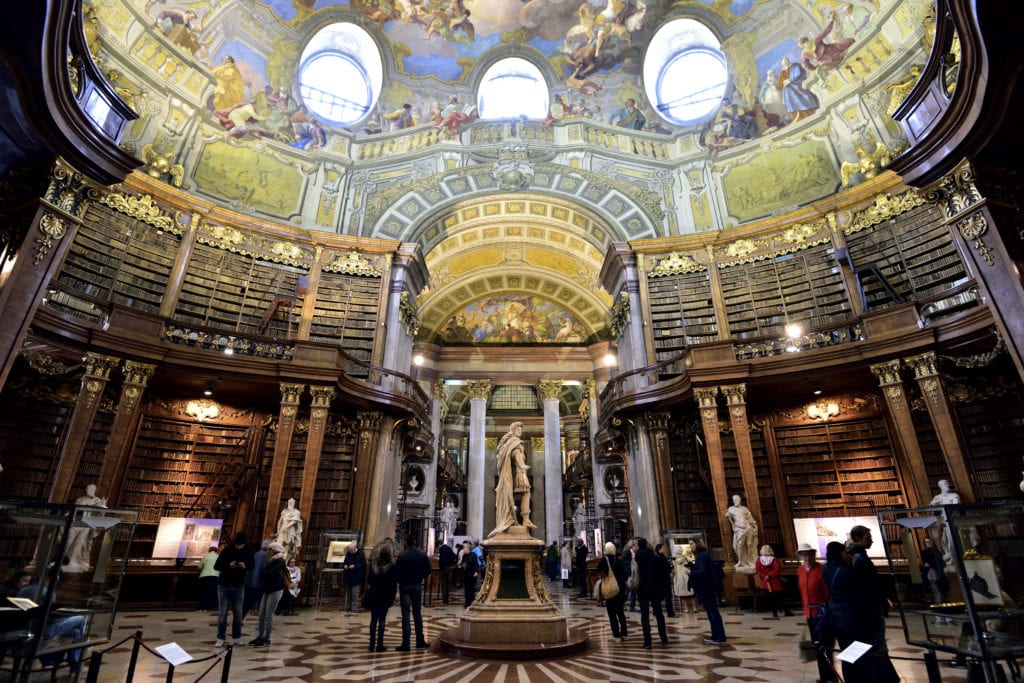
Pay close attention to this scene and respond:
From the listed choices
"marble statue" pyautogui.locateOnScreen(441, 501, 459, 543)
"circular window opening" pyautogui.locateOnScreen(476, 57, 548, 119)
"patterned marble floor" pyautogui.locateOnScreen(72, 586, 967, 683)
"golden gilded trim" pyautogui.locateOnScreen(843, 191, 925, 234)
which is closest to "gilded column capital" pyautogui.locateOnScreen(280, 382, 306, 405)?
"patterned marble floor" pyautogui.locateOnScreen(72, 586, 967, 683)

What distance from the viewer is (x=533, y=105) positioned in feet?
55.0

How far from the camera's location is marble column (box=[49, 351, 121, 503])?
8234mm

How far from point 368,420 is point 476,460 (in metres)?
7.58

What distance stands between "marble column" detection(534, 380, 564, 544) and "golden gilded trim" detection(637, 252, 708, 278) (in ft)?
25.3

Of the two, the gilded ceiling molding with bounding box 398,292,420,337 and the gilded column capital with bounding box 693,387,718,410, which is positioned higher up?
the gilded ceiling molding with bounding box 398,292,420,337

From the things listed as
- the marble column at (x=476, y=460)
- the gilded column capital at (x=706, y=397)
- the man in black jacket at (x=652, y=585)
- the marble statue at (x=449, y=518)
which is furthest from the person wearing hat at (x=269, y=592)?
the marble statue at (x=449, y=518)

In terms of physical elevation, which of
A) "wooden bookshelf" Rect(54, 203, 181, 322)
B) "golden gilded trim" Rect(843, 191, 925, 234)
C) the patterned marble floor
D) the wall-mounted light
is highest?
"golden gilded trim" Rect(843, 191, 925, 234)

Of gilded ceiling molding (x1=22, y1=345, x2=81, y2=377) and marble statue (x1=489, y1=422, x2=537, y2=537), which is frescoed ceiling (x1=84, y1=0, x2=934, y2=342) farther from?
marble statue (x1=489, y1=422, x2=537, y2=537)

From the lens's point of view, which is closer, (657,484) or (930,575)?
(930,575)

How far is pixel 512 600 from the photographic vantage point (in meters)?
6.02

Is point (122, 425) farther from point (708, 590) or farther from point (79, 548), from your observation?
point (708, 590)

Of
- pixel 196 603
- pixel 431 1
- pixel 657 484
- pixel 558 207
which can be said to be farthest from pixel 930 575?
pixel 431 1

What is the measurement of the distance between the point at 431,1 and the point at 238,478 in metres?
14.0

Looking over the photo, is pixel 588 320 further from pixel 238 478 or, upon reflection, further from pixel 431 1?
pixel 238 478
